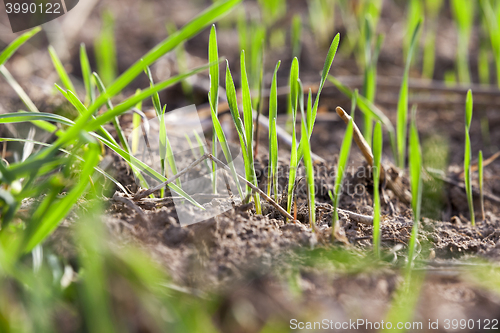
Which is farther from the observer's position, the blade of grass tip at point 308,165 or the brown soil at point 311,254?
the blade of grass tip at point 308,165

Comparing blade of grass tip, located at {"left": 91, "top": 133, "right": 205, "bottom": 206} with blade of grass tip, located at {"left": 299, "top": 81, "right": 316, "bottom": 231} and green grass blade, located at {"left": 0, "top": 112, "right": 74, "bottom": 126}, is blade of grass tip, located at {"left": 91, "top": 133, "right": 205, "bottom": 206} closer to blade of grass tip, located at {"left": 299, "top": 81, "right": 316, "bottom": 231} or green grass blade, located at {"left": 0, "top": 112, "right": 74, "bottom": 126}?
green grass blade, located at {"left": 0, "top": 112, "right": 74, "bottom": 126}

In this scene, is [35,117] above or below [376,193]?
above

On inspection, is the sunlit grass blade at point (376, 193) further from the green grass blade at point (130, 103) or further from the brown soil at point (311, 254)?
the green grass blade at point (130, 103)

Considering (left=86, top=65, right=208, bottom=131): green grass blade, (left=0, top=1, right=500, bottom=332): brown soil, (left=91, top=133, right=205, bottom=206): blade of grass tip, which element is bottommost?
(left=0, top=1, right=500, bottom=332): brown soil

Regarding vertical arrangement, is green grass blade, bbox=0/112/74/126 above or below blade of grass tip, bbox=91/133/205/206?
above

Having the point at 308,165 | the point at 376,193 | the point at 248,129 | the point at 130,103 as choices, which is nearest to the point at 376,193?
the point at 376,193

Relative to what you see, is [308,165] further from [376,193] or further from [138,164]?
[138,164]

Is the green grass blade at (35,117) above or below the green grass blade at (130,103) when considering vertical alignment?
below

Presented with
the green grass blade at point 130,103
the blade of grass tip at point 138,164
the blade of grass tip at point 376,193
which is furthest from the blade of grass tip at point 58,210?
the blade of grass tip at point 376,193

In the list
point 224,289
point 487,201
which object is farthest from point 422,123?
point 224,289

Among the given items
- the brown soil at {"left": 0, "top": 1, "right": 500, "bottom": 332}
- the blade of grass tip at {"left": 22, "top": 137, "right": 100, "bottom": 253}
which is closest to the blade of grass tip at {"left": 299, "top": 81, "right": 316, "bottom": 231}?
the brown soil at {"left": 0, "top": 1, "right": 500, "bottom": 332}

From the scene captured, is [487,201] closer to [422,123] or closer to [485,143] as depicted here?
[485,143]
